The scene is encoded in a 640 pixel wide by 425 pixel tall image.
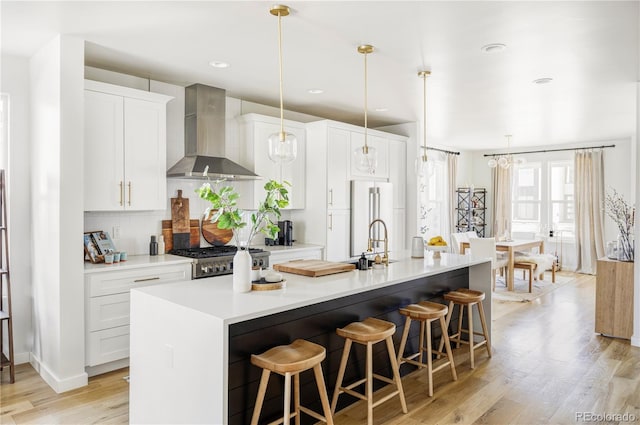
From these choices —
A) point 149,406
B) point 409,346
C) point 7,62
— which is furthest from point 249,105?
point 149,406

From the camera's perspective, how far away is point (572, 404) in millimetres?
3064

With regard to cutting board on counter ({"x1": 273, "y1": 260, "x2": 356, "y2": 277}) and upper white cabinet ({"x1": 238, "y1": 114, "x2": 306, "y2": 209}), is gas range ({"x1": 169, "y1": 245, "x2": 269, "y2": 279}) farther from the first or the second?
cutting board on counter ({"x1": 273, "y1": 260, "x2": 356, "y2": 277})

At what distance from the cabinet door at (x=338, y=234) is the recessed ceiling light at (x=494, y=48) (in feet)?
8.37

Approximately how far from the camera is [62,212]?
3240mm

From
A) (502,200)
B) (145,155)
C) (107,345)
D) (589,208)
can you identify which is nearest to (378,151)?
(145,155)

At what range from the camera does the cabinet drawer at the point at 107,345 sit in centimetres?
344

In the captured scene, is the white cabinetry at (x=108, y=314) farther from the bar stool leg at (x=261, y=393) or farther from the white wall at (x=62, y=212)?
the bar stool leg at (x=261, y=393)

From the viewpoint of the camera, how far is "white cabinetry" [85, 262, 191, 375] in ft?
11.2

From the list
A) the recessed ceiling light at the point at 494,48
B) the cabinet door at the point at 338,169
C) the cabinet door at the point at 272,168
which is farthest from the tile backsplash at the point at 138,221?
the recessed ceiling light at the point at 494,48

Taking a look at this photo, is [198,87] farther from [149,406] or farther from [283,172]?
[149,406]

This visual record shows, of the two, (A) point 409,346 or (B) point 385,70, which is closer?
(A) point 409,346

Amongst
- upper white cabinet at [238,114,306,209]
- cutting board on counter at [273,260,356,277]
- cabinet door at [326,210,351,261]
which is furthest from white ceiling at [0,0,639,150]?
cutting board on counter at [273,260,356,277]

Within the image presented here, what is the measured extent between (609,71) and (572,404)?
2.90m

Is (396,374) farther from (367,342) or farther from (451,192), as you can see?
(451,192)
